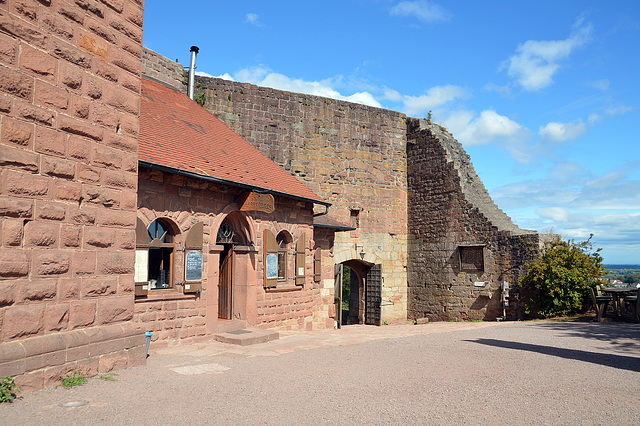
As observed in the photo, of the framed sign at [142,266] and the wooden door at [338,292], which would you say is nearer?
the framed sign at [142,266]

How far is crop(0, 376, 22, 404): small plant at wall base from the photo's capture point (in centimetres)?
425

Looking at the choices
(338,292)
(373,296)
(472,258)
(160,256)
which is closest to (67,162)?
(160,256)

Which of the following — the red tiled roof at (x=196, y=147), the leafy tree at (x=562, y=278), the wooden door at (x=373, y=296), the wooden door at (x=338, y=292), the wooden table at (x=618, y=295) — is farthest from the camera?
the wooden door at (x=373, y=296)

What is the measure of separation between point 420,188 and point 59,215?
49.7ft

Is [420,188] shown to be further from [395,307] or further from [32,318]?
[32,318]

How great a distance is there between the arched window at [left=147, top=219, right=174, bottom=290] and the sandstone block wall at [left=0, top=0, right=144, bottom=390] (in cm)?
275

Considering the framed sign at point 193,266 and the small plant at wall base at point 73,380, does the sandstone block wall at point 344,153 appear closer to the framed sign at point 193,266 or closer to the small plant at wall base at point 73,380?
the framed sign at point 193,266

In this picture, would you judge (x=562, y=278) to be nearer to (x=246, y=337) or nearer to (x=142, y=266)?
(x=246, y=337)

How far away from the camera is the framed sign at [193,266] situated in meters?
8.99

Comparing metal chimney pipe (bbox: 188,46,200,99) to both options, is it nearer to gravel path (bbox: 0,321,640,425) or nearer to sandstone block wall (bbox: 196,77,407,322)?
sandstone block wall (bbox: 196,77,407,322)

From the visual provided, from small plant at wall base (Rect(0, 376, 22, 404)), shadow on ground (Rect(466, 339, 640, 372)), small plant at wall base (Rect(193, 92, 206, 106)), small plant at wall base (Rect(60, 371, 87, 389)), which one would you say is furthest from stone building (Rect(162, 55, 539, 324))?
small plant at wall base (Rect(0, 376, 22, 404))

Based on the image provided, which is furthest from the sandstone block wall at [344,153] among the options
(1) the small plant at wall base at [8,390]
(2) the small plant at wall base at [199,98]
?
(1) the small plant at wall base at [8,390]

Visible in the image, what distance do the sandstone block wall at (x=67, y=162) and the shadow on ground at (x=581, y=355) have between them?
6087mm

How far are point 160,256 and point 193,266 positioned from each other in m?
0.61
